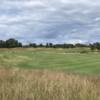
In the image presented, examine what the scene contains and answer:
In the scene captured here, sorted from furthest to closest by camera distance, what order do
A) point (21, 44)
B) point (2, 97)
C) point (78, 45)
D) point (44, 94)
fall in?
1. point (78, 45)
2. point (21, 44)
3. point (44, 94)
4. point (2, 97)

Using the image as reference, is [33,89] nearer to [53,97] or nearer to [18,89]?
[18,89]

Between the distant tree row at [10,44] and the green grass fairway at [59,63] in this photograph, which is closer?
the green grass fairway at [59,63]

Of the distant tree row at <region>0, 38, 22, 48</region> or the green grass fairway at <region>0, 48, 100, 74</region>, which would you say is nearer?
the green grass fairway at <region>0, 48, 100, 74</region>

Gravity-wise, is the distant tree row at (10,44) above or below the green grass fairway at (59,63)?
above

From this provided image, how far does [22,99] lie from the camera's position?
8273 mm

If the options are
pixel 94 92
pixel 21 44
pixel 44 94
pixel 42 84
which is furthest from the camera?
pixel 21 44

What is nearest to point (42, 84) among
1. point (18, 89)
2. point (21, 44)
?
point (18, 89)

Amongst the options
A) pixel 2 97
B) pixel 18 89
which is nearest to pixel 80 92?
pixel 18 89

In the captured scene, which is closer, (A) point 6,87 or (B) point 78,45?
(A) point 6,87

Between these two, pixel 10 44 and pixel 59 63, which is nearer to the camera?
pixel 59 63

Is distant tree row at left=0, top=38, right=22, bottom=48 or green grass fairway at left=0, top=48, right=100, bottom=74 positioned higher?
distant tree row at left=0, top=38, right=22, bottom=48

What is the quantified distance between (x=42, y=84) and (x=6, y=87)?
55.2 inches

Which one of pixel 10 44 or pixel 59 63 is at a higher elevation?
pixel 10 44

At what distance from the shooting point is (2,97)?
8258 millimetres
